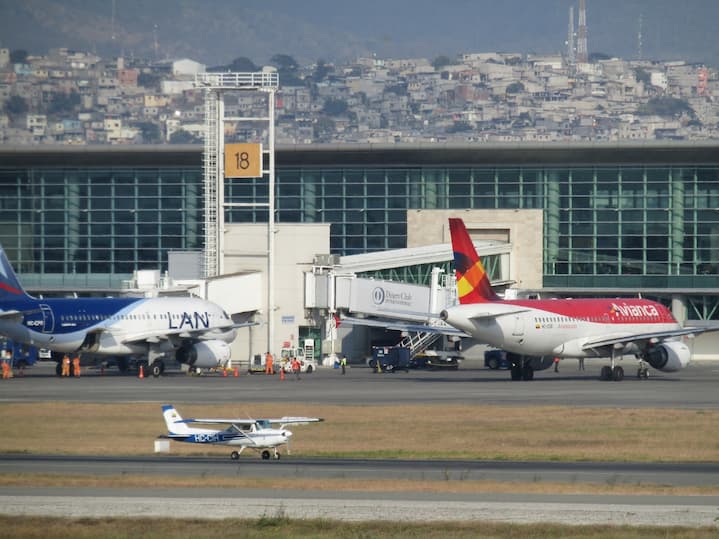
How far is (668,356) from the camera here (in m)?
69.8

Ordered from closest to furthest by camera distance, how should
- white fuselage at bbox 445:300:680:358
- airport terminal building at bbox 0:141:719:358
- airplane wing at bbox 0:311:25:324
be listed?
1. white fuselage at bbox 445:300:680:358
2. airplane wing at bbox 0:311:25:324
3. airport terminal building at bbox 0:141:719:358

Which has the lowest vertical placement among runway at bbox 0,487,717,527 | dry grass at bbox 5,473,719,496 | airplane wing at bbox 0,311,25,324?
dry grass at bbox 5,473,719,496

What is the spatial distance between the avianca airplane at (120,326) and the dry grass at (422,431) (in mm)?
21973

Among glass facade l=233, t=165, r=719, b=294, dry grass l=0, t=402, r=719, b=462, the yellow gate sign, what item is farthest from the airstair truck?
dry grass l=0, t=402, r=719, b=462

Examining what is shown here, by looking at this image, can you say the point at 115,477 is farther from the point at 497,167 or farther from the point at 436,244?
the point at 497,167

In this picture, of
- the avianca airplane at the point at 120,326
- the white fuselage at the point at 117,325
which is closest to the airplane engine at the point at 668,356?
the avianca airplane at the point at 120,326

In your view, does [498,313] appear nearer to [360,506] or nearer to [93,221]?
[360,506]

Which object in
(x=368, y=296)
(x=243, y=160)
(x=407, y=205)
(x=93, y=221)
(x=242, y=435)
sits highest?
(x=243, y=160)

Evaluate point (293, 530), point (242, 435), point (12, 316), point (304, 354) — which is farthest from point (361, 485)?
point (304, 354)

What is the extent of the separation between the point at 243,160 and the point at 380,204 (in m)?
23.9

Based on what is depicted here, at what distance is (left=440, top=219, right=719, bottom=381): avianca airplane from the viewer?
65.6m

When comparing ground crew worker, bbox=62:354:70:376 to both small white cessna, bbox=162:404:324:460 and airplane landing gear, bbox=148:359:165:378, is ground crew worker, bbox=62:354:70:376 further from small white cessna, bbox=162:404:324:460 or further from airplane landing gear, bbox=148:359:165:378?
small white cessna, bbox=162:404:324:460

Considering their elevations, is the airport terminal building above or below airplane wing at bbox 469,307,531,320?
above

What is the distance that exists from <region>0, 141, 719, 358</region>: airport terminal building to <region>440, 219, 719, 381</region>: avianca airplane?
122 feet
